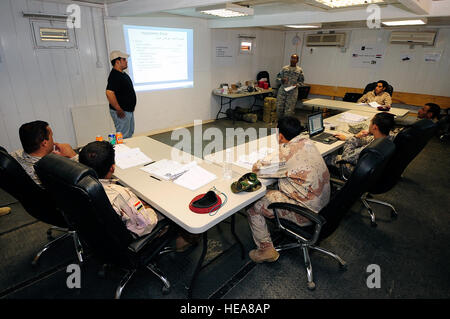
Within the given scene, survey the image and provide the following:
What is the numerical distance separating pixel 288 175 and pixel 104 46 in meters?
3.91

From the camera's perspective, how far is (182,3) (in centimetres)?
267

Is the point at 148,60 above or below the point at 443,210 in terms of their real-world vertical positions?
above

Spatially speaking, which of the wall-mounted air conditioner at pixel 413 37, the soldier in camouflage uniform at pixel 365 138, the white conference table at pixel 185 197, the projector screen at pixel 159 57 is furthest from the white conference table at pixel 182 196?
the wall-mounted air conditioner at pixel 413 37

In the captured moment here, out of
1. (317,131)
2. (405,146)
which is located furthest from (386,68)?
(405,146)

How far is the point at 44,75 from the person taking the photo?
3658 millimetres

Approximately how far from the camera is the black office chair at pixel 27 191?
1.52 m

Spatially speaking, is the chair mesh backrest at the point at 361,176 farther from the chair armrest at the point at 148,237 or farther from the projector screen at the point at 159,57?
the projector screen at the point at 159,57

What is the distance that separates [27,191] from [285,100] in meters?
5.16

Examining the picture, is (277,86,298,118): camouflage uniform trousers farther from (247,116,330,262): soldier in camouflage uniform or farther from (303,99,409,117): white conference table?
(247,116,330,262): soldier in camouflage uniform

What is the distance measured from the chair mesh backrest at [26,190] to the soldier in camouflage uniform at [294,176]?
4.85 ft

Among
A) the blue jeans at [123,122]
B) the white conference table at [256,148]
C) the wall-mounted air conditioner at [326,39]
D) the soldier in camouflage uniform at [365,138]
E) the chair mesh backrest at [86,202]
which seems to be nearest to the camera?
the chair mesh backrest at [86,202]
